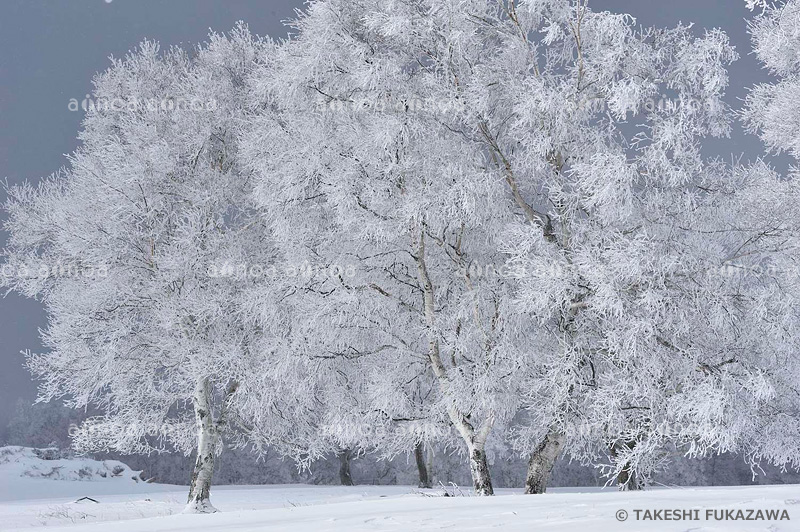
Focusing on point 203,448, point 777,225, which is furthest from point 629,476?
point 203,448

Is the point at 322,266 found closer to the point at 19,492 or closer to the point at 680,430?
the point at 680,430

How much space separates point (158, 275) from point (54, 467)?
52.5 feet

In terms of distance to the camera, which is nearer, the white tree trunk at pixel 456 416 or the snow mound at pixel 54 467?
the white tree trunk at pixel 456 416

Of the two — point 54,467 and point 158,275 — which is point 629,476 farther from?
point 54,467

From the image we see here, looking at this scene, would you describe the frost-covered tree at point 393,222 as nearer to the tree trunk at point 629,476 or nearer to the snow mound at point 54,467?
the tree trunk at point 629,476

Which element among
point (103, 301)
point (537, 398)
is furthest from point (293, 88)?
point (537, 398)

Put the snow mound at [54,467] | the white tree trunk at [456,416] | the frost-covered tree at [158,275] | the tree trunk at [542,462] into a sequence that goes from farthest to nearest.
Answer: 1. the snow mound at [54,467]
2. the frost-covered tree at [158,275]
3. the tree trunk at [542,462]
4. the white tree trunk at [456,416]

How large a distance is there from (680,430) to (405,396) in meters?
4.44

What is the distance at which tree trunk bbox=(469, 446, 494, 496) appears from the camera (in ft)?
39.2

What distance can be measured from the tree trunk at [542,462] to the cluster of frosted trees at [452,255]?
0.18 ft

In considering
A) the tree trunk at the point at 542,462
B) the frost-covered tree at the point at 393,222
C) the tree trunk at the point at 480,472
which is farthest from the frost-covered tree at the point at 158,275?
the tree trunk at the point at 542,462

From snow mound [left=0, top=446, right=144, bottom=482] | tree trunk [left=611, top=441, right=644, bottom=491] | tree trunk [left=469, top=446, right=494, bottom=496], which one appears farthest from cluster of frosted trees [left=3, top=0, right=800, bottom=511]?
snow mound [left=0, top=446, right=144, bottom=482]

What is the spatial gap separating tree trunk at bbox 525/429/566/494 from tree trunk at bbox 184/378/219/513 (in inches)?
242

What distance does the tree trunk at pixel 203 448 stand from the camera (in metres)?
14.1
